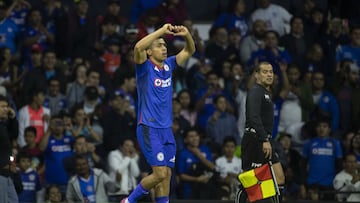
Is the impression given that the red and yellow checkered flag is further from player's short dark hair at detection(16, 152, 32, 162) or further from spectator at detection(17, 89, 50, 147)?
spectator at detection(17, 89, 50, 147)

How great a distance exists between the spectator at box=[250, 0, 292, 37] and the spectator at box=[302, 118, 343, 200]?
3.34 meters

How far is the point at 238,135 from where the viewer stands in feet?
60.8

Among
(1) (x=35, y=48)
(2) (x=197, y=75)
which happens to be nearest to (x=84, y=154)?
(1) (x=35, y=48)

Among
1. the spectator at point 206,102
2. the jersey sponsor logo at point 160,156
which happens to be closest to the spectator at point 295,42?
the spectator at point 206,102

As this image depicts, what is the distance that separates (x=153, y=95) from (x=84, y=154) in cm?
427

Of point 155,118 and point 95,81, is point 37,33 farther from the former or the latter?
point 155,118

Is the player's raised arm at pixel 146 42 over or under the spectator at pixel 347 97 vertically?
over

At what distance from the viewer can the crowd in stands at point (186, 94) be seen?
17.4 metres

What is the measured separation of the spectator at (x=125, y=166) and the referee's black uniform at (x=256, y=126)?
3738 millimetres

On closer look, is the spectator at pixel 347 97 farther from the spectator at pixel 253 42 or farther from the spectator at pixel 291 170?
the spectator at pixel 253 42

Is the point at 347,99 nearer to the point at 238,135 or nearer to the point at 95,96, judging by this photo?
the point at 238,135

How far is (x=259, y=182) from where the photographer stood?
13.4 metres

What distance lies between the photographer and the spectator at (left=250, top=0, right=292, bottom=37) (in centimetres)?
2091

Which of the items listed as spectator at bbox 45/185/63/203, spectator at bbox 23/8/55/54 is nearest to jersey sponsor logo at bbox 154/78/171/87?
spectator at bbox 45/185/63/203
